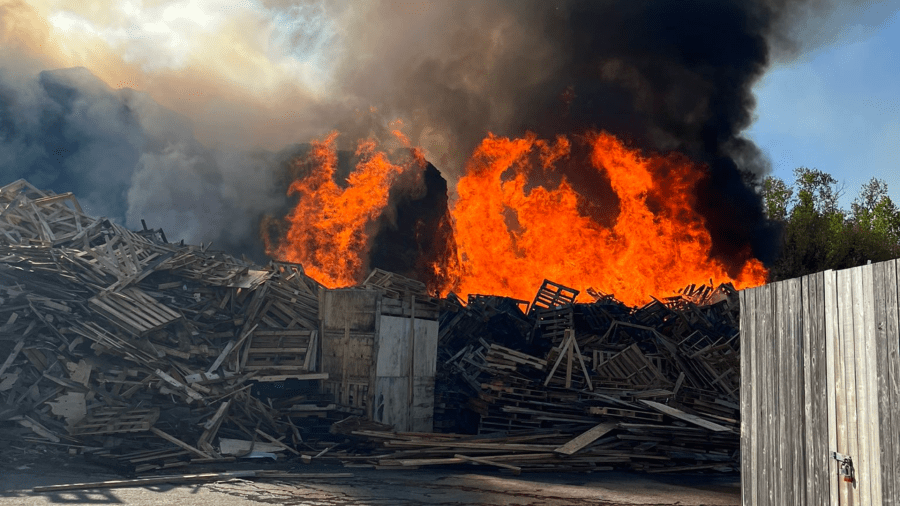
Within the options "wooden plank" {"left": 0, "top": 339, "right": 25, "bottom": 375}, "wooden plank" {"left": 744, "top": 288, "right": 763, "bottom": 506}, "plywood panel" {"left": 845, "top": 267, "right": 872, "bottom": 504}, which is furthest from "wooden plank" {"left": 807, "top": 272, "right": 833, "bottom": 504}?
"wooden plank" {"left": 0, "top": 339, "right": 25, "bottom": 375}

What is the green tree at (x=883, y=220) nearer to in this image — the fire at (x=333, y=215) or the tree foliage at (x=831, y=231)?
the tree foliage at (x=831, y=231)

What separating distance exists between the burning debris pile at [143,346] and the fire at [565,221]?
1580 centimetres

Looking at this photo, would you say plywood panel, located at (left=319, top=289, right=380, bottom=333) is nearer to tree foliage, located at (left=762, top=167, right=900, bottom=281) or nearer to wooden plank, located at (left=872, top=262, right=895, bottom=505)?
wooden plank, located at (left=872, top=262, right=895, bottom=505)

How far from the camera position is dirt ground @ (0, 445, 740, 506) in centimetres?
1083

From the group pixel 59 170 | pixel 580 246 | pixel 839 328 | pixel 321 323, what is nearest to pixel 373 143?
pixel 580 246

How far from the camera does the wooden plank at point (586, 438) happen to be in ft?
48.2

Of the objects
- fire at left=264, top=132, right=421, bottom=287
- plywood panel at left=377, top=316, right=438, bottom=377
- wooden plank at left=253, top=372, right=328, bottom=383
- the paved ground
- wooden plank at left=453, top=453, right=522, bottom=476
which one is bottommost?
the paved ground

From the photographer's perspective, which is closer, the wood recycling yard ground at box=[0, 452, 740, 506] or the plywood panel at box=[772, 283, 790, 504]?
the plywood panel at box=[772, 283, 790, 504]

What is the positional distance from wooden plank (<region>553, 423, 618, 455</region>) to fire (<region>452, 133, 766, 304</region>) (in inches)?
778

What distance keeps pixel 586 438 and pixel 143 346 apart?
380 inches

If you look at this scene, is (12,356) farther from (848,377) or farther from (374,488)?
(848,377)

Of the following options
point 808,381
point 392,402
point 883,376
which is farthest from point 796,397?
point 392,402

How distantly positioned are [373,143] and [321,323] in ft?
60.5

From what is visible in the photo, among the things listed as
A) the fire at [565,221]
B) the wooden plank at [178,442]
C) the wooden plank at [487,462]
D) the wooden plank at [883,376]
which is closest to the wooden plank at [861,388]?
the wooden plank at [883,376]
